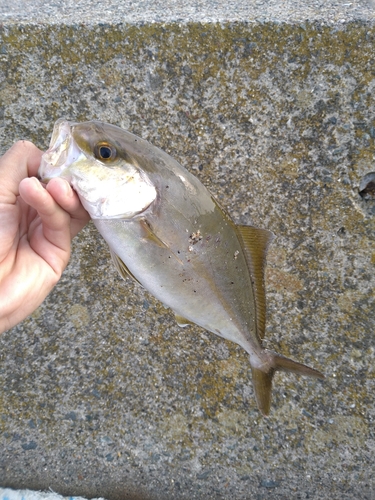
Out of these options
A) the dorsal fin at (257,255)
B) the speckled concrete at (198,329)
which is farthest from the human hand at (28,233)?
the dorsal fin at (257,255)

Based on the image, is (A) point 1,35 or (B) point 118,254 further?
(A) point 1,35

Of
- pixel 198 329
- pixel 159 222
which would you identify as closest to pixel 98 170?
pixel 159 222

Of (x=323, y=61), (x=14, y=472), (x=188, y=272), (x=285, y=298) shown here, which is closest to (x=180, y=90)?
(x=323, y=61)

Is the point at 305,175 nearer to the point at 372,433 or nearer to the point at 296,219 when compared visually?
the point at 296,219

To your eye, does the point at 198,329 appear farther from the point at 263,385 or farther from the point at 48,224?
the point at 48,224

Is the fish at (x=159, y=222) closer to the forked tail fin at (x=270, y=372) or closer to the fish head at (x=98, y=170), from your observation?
the fish head at (x=98, y=170)

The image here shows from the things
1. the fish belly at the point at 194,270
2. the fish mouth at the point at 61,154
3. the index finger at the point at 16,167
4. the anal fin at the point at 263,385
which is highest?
the fish mouth at the point at 61,154

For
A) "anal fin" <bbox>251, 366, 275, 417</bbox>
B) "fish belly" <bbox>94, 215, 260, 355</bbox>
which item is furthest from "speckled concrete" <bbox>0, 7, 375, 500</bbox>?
"fish belly" <bbox>94, 215, 260, 355</bbox>
